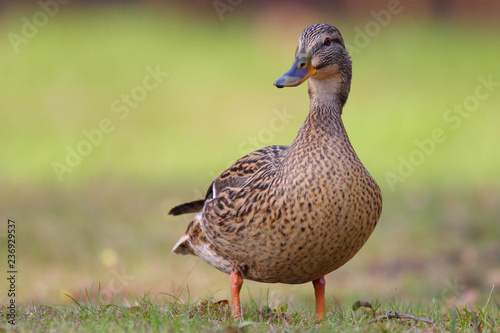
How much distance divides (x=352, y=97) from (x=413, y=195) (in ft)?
13.9

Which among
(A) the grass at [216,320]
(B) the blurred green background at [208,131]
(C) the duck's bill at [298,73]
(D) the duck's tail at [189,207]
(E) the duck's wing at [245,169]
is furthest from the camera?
(B) the blurred green background at [208,131]

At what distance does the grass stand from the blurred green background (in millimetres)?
1754

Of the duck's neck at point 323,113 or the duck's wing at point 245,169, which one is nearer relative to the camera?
the duck's neck at point 323,113

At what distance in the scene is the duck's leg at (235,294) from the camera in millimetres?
4242

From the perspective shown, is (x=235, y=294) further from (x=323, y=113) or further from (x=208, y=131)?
(x=208, y=131)

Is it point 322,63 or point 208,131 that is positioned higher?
point 208,131

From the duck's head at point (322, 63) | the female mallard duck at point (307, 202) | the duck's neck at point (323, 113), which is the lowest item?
the female mallard duck at point (307, 202)

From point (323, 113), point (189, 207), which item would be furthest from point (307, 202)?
point (189, 207)

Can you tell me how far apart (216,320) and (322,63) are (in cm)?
147

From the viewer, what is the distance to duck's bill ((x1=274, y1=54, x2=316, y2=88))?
3977mm

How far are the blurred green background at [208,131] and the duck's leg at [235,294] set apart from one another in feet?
5.05

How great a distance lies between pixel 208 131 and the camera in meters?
11.8

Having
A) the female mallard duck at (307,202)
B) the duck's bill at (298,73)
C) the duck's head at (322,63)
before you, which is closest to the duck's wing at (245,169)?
the female mallard duck at (307,202)

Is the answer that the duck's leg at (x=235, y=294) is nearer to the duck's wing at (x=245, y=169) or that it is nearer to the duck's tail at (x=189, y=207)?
the duck's wing at (x=245, y=169)
